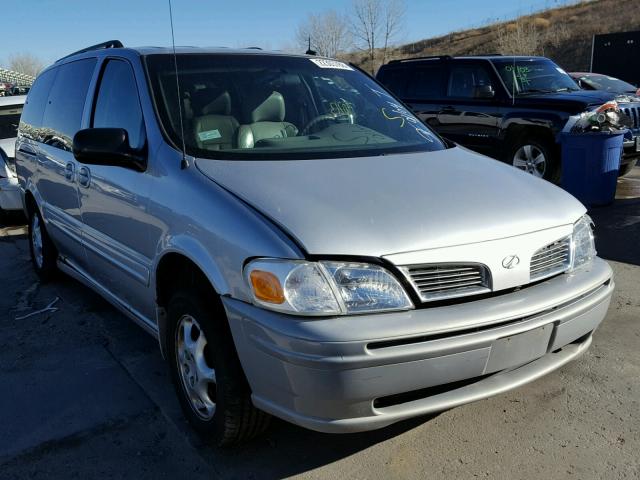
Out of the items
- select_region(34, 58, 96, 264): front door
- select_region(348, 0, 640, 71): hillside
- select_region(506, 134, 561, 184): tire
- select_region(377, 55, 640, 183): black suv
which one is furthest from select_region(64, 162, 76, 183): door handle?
select_region(348, 0, 640, 71): hillside

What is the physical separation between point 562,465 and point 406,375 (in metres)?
0.96

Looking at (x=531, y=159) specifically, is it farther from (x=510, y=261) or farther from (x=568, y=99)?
(x=510, y=261)

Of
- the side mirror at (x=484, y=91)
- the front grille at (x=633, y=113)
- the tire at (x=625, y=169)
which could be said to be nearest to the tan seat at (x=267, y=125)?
the side mirror at (x=484, y=91)

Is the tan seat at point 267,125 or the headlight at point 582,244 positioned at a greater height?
the tan seat at point 267,125

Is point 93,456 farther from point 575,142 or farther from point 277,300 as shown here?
point 575,142

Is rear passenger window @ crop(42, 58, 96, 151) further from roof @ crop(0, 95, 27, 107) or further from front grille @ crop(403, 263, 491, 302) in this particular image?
roof @ crop(0, 95, 27, 107)

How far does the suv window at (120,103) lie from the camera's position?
129 inches

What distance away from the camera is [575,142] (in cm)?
724

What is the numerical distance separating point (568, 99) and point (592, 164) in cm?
120

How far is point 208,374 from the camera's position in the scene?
2688 millimetres

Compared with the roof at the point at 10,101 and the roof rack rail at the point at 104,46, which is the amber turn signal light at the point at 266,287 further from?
the roof at the point at 10,101

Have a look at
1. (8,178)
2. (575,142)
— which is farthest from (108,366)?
(575,142)

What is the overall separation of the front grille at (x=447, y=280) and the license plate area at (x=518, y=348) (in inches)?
8.5

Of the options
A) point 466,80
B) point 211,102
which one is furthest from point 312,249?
point 466,80
